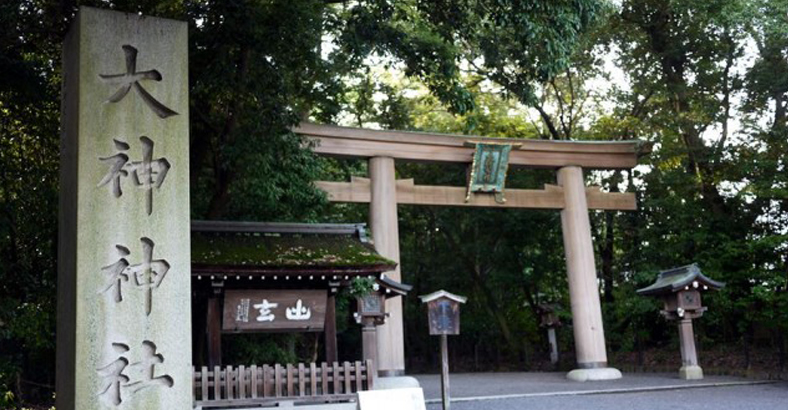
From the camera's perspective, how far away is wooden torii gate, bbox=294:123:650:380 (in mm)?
13484

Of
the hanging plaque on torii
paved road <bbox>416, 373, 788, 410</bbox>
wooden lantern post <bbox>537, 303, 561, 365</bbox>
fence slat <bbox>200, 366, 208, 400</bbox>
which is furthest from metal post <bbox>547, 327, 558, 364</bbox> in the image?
Answer: fence slat <bbox>200, 366, 208, 400</bbox>

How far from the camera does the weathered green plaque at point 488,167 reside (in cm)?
1456

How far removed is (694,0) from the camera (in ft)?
48.8

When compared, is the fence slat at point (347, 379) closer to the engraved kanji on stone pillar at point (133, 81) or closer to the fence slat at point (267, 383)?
the fence slat at point (267, 383)

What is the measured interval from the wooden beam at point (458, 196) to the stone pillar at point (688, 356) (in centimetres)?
300

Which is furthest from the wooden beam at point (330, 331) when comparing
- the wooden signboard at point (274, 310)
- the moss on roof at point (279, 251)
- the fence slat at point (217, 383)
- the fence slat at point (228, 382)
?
the fence slat at point (217, 383)

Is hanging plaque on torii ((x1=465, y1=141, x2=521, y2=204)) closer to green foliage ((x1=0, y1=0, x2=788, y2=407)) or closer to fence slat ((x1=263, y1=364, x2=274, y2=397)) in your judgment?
green foliage ((x1=0, y1=0, x2=788, y2=407))

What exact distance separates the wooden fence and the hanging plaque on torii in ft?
20.0

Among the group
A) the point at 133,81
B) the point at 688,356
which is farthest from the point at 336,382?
the point at 688,356

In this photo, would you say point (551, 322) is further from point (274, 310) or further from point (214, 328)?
point (214, 328)

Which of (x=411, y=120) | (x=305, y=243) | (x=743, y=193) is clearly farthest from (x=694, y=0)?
(x=305, y=243)

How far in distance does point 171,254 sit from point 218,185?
688 centimetres

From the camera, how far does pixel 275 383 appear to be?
359 inches

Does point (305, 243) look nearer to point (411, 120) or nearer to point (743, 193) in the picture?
point (743, 193)
